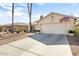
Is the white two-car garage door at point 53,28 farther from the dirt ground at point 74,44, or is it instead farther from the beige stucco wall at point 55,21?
the dirt ground at point 74,44

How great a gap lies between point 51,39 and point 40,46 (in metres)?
0.25

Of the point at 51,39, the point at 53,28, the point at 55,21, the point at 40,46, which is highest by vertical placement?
the point at 55,21

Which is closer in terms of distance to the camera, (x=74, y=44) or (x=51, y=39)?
(x=74, y=44)

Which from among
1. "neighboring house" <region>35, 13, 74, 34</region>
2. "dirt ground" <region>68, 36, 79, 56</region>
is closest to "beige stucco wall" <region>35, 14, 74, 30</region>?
"neighboring house" <region>35, 13, 74, 34</region>

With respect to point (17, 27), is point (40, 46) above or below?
below

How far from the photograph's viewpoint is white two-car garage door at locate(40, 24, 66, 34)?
158 inches

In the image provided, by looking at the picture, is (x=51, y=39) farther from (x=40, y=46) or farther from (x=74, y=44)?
(x=74, y=44)

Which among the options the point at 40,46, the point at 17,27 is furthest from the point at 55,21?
the point at 17,27

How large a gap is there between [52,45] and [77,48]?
47 centimetres

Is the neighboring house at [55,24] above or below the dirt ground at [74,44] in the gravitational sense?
above

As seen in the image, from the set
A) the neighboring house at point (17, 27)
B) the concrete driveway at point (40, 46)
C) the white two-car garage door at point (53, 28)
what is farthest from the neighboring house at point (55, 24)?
the neighboring house at point (17, 27)

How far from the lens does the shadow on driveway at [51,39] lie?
3939 millimetres

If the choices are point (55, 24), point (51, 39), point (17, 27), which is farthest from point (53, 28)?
point (17, 27)

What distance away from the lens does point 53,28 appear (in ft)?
13.3
